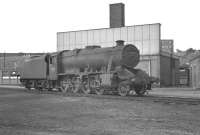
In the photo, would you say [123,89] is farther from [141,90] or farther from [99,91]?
[99,91]

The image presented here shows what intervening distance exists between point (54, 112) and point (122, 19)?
32.1 meters

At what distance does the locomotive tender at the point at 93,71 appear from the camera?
1856cm

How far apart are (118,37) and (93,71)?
18.7 meters

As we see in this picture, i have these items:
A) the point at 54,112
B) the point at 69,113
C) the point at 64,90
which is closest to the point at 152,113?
the point at 69,113

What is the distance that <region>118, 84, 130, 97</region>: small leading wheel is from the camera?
18244 mm

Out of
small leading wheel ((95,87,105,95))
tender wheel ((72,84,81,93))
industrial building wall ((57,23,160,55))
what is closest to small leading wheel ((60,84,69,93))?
tender wheel ((72,84,81,93))

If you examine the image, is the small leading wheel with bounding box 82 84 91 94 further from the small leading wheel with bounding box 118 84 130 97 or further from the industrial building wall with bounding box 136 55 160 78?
the industrial building wall with bounding box 136 55 160 78

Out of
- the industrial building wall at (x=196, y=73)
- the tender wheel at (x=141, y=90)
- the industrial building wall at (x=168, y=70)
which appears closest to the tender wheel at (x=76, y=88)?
the tender wheel at (x=141, y=90)

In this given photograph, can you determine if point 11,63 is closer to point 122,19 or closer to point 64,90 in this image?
point 122,19

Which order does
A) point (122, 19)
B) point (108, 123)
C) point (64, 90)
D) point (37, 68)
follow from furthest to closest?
point (122, 19), point (37, 68), point (64, 90), point (108, 123)

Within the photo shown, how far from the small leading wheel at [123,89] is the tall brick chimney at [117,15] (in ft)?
77.1

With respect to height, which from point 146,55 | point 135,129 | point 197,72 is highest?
point 146,55

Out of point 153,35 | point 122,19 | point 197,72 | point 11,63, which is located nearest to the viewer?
point 197,72

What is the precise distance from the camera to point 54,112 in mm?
11070
